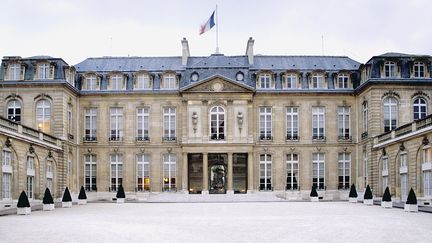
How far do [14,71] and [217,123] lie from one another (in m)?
15.5

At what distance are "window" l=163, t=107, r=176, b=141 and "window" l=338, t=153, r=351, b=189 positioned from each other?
13.3m

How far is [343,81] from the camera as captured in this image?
50562 mm

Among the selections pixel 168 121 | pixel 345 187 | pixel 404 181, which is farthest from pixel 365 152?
pixel 168 121

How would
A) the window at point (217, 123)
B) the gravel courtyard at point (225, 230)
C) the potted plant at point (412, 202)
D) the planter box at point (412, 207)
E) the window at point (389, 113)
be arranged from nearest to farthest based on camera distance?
the gravel courtyard at point (225, 230)
the potted plant at point (412, 202)
the planter box at point (412, 207)
the window at point (389, 113)
the window at point (217, 123)

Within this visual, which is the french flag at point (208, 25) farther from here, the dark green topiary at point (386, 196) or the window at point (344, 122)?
the dark green topiary at point (386, 196)

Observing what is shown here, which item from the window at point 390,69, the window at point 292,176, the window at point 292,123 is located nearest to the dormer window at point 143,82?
the window at point 292,123

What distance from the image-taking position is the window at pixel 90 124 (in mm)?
50625

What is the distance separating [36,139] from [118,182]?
12.4 m

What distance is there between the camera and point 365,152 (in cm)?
4781

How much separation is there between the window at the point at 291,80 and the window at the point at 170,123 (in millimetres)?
9146

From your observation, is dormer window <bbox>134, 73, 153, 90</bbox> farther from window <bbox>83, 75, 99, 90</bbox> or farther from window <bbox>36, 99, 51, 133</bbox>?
window <bbox>36, 99, 51, 133</bbox>

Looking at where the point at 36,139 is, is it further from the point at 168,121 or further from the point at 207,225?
the point at 207,225

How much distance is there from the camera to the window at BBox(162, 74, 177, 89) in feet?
166

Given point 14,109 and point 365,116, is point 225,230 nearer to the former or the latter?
point 365,116
